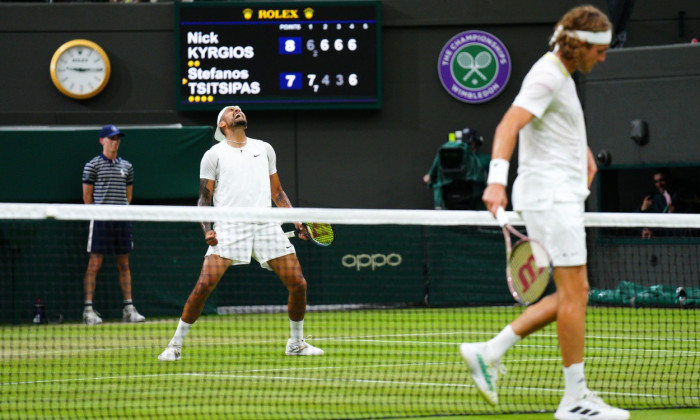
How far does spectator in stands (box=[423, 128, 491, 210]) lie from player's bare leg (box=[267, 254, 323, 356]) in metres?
6.54

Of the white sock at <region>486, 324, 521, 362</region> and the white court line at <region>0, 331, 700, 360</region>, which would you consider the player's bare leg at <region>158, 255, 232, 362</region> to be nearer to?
the white court line at <region>0, 331, 700, 360</region>

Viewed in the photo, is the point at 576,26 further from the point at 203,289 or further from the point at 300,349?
the point at 300,349

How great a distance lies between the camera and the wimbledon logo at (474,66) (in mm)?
15500

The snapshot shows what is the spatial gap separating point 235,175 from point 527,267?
3518 millimetres

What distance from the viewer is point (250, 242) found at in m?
7.85

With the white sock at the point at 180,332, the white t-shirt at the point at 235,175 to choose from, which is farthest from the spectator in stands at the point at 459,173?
the white sock at the point at 180,332

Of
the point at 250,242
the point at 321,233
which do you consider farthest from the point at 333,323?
the point at 250,242

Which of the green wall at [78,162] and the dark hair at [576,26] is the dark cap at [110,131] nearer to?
the green wall at [78,162]

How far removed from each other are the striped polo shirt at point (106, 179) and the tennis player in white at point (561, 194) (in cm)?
738

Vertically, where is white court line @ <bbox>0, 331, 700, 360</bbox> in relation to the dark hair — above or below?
below

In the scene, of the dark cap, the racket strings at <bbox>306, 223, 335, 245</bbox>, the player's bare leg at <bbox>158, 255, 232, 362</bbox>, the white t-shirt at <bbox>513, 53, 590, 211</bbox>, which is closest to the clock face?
the dark cap

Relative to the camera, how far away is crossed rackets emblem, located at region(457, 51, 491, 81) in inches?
610

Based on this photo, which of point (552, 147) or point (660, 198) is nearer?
point (552, 147)

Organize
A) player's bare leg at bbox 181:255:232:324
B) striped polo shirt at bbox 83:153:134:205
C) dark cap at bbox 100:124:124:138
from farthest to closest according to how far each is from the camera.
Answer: striped polo shirt at bbox 83:153:134:205
dark cap at bbox 100:124:124:138
player's bare leg at bbox 181:255:232:324
